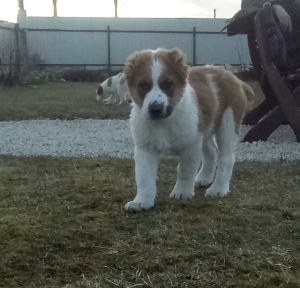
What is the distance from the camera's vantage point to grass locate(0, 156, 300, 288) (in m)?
2.29

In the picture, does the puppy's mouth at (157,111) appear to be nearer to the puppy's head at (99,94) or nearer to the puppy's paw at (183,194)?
the puppy's paw at (183,194)

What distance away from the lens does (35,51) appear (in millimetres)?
20188

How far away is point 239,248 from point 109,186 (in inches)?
57.7

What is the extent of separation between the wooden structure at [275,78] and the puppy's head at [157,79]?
2.68 meters

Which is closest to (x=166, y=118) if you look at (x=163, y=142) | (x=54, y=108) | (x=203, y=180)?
(x=163, y=142)

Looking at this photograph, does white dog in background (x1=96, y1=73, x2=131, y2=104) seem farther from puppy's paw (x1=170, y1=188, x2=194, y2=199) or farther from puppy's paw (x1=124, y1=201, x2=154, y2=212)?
puppy's paw (x1=124, y1=201, x2=154, y2=212)

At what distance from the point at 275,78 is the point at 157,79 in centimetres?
294

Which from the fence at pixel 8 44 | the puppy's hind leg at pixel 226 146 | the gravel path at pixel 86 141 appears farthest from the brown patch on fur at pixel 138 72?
the fence at pixel 8 44

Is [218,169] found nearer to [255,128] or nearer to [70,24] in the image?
[255,128]

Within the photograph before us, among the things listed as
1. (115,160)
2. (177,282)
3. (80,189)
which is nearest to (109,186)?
(80,189)

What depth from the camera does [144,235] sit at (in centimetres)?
278

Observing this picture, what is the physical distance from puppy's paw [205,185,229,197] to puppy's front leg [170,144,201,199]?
0.19 m

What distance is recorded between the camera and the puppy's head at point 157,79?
3186 mm

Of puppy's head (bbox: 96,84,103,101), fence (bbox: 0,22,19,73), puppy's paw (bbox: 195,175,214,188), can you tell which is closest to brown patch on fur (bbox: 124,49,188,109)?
puppy's paw (bbox: 195,175,214,188)
